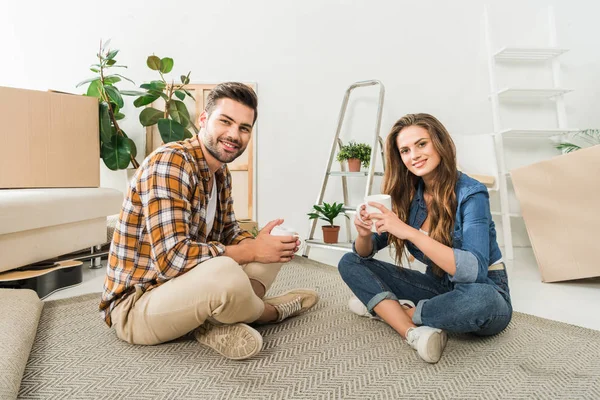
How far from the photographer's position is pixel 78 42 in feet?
10.3

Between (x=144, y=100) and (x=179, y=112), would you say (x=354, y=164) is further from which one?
(x=144, y=100)

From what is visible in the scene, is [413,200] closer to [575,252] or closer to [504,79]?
[575,252]

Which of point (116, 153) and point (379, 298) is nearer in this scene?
point (379, 298)

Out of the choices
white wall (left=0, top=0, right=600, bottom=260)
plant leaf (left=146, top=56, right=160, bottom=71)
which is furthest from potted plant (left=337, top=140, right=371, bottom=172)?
plant leaf (left=146, top=56, right=160, bottom=71)

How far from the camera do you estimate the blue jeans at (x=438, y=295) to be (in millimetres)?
1165

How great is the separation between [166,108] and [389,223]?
7.16 ft

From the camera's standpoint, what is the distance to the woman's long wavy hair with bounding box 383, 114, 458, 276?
1294 mm

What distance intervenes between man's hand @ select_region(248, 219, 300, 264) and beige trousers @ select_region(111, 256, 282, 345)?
8 centimetres

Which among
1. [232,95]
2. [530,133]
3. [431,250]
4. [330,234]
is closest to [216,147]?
[232,95]

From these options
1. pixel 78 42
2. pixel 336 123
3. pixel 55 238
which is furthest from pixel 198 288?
pixel 78 42

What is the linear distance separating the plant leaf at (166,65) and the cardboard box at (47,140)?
550mm

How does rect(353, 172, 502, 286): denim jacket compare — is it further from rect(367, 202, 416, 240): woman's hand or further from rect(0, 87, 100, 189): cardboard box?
rect(0, 87, 100, 189): cardboard box

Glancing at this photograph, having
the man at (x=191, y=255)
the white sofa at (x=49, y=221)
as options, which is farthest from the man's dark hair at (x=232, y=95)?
the white sofa at (x=49, y=221)

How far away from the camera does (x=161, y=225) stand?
1116 millimetres
